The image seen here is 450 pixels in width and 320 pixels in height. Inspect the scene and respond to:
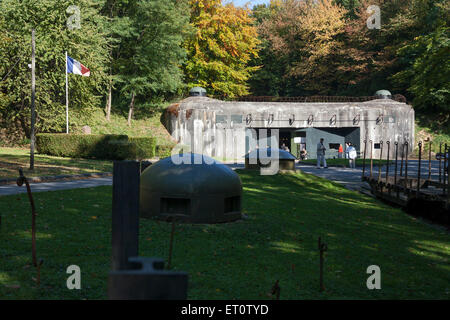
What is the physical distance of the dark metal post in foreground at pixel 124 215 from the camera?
338 centimetres

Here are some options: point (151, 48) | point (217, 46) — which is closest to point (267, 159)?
point (151, 48)

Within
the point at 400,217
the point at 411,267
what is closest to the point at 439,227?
the point at 400,217

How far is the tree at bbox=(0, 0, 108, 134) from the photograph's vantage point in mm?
35344

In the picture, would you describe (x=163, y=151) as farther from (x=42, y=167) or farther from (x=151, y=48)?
(x=42, y=167)

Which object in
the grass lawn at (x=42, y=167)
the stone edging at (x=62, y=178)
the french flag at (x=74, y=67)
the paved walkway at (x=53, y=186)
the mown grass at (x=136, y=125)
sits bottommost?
the paved walkway at (x=53, y=186)

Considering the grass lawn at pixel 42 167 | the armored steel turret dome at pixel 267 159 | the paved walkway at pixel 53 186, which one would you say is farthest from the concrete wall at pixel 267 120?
the paved walkway at pixel 53 186

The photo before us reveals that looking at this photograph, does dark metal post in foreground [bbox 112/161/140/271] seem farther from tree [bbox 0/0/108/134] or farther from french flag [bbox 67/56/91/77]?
tree [bbox 0/0/108/134]

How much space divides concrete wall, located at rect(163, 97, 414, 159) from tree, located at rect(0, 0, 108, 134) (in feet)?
31.6

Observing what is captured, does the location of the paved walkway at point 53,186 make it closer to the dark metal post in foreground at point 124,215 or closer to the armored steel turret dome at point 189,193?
the armored steel turret dome at point 189,193

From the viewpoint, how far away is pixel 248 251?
8.27 metres

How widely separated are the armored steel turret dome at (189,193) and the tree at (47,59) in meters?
28.4

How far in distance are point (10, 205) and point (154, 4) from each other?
3629cm

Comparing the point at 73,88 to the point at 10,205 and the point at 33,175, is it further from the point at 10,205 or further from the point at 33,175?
the point at 10,205

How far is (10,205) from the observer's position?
37.0 ft
